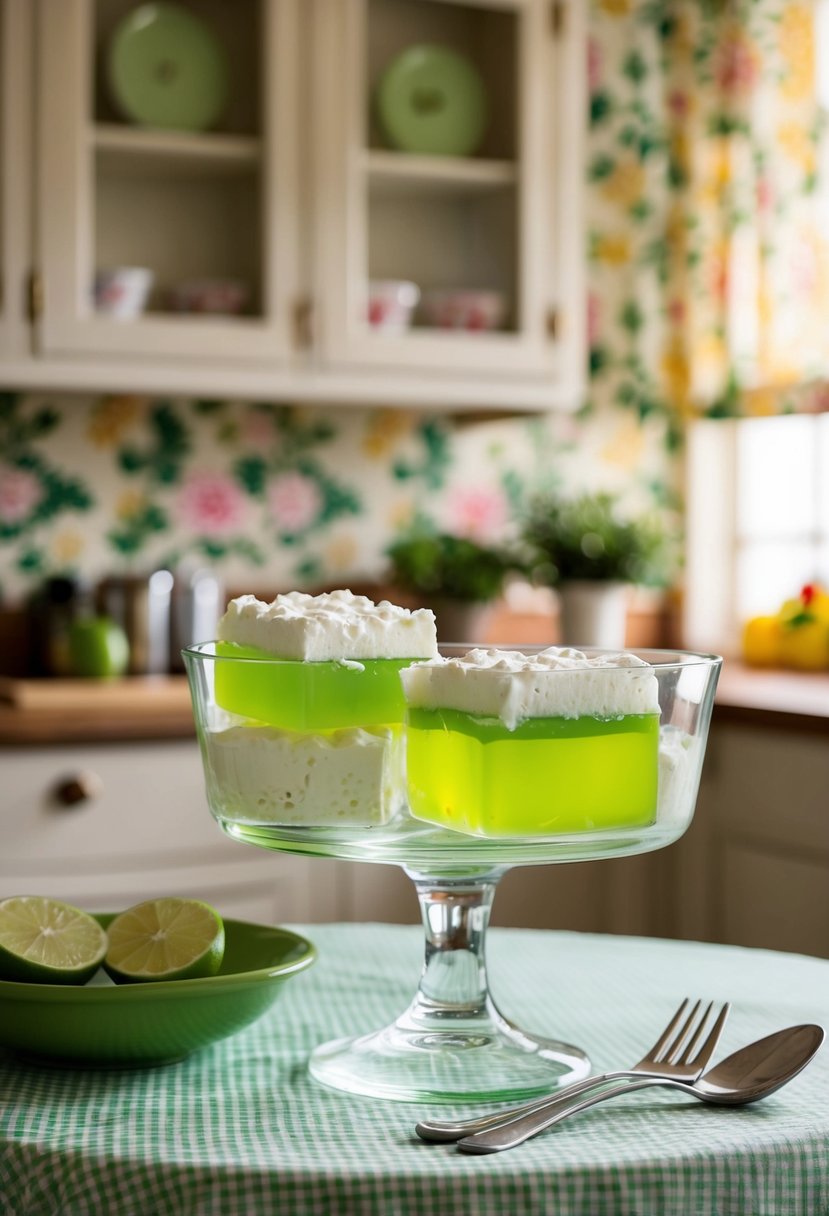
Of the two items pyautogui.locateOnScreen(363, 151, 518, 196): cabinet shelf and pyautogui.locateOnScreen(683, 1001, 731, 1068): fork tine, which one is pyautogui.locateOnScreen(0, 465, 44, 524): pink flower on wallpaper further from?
pyautogui.locateOnScreen(683, 1001, 731, 1068): fork tine

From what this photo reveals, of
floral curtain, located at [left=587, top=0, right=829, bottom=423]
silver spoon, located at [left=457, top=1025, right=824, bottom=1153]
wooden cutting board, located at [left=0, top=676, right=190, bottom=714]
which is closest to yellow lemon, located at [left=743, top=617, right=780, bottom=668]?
floral curtain, located at [left=587, top=0, right=829, bottom=423]

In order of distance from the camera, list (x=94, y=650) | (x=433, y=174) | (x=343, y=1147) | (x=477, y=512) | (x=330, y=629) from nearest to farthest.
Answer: (x=343, y=1147)
(x=330, y=629)
(x=94, y=650)
(x=433, y=174)
(x=477, y=512)

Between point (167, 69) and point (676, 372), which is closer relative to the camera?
point (167, 69)

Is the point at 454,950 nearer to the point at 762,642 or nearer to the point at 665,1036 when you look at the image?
the point at 665,1036

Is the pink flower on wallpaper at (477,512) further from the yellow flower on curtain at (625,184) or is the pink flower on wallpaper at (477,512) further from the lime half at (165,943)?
the lime half at (165,943)

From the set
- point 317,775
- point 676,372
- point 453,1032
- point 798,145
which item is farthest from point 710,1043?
point 676,372

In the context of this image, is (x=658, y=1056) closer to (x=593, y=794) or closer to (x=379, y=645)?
(x=593, y=794)

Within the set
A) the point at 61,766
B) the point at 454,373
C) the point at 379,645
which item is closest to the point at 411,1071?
the point at 379,645
